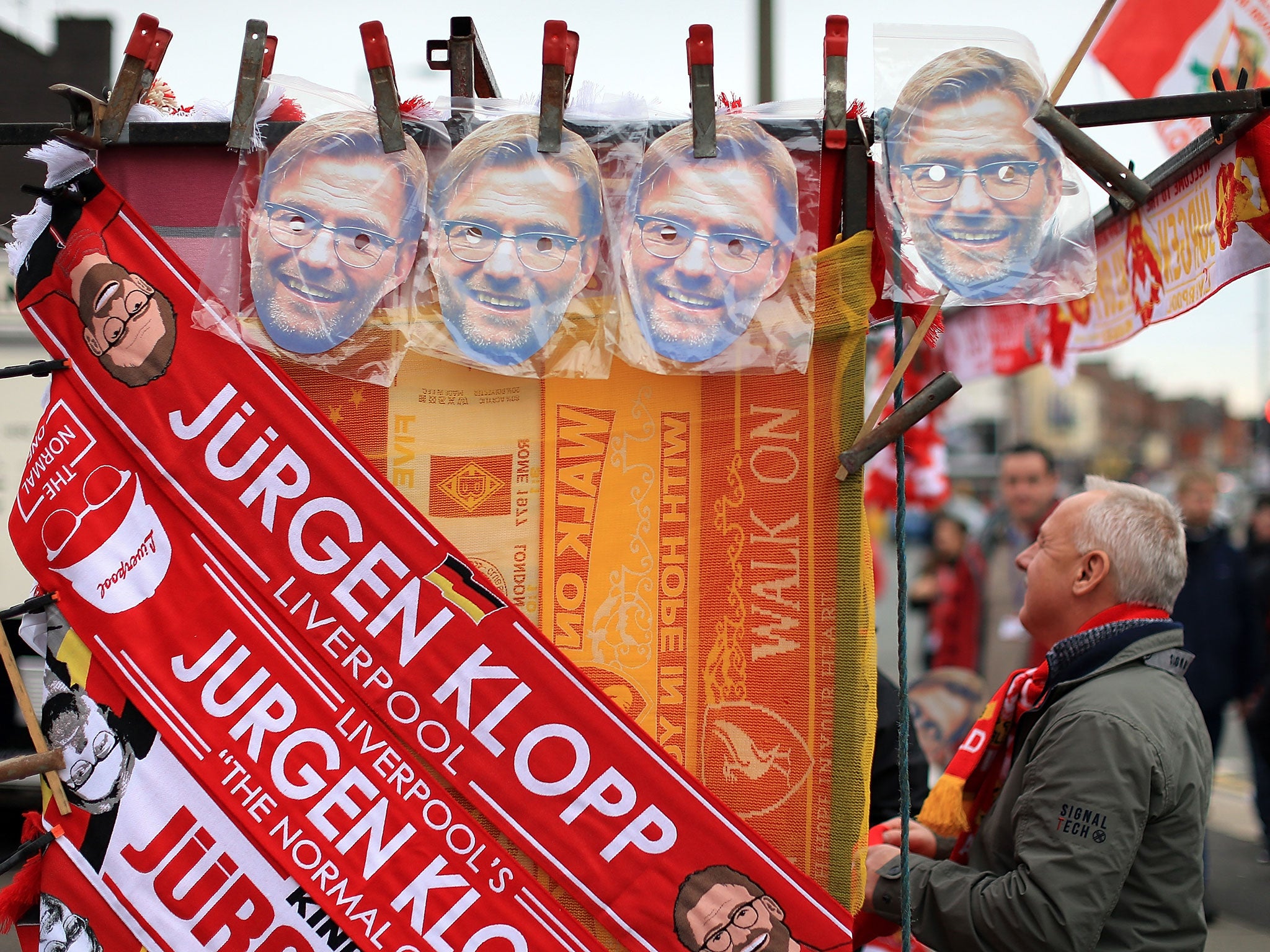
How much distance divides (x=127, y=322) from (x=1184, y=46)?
1.93 meters

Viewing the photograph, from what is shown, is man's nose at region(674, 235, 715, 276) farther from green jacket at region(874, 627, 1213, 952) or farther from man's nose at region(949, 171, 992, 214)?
green jacket at region(874, 627, 1213, 952)

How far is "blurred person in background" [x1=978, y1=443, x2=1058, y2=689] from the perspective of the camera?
4.42 m

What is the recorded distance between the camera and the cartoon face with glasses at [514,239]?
166 centimetres

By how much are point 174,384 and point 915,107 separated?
1.27 meters

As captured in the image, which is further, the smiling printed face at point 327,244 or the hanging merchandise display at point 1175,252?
the hanging merchandise display at point 1175,252

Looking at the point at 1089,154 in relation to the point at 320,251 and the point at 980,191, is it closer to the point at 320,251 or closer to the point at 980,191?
the point at 980,191

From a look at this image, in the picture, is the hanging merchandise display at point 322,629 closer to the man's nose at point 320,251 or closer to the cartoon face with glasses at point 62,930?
the man's nose at point 320,251

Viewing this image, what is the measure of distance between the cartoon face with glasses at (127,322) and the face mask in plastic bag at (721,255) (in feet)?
2.54

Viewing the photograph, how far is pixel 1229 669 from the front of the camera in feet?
14.4

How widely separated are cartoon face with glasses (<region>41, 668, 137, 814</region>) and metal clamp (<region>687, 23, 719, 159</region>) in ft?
4.37

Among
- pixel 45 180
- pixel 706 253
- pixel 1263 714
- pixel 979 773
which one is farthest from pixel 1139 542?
pixel 1263 714

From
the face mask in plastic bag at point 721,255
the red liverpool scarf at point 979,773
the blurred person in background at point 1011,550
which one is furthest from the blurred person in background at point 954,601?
the face mask in plastic bag at point 721,255

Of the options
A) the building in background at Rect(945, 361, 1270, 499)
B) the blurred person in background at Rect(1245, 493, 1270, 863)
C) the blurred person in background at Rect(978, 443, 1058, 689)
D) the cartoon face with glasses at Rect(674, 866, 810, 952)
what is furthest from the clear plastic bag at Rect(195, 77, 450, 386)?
the building in background at Rect(945, 361, 1270, 499)

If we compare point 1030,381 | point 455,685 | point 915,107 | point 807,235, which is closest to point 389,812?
point 455,685
